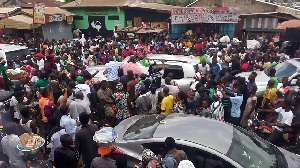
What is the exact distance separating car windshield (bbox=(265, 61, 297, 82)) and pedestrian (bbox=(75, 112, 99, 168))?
20.4 ft

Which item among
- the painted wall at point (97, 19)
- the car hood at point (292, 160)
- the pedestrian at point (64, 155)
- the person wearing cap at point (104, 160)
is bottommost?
the car hood at point (292, 160)

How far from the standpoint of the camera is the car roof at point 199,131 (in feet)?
15.6

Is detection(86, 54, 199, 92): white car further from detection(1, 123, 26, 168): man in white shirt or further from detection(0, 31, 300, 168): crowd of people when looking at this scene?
detection(1, 123, 26, 168): man in white shirt

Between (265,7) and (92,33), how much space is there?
44.4 ft

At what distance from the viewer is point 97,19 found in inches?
1016

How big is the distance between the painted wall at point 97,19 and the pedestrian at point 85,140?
19782 millimetres

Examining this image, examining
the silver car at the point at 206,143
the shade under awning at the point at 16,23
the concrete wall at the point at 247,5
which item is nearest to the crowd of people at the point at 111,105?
the silver car at the point at 206,143

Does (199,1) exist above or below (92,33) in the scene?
above

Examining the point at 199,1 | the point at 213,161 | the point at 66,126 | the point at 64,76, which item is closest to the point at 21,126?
the point at 66,126

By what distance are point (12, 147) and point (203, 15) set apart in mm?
17299

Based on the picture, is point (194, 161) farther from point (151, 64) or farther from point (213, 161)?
point (151, 64)

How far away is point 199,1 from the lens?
80.5ft

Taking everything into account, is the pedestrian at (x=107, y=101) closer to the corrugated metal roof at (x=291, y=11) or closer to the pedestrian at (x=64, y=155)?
the pedestrian at (x=64, y=155)

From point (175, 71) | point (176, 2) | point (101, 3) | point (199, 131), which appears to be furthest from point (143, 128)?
point (176, 2)
